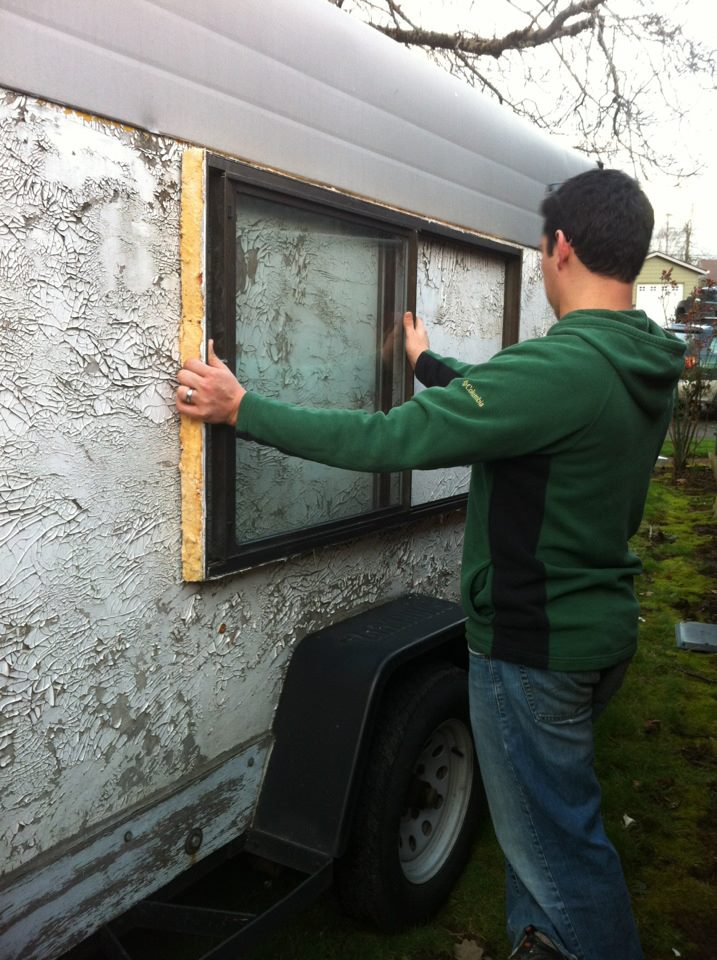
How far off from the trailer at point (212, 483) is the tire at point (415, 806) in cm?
1

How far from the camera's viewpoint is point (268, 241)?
2.17 m

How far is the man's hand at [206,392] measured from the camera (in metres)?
1.89

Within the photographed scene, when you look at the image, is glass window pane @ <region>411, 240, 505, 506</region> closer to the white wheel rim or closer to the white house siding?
the white wheel rim

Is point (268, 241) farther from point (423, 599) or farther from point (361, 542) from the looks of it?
point (423, 599)

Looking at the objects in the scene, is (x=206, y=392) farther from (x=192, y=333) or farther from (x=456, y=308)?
(x=456, y=308)

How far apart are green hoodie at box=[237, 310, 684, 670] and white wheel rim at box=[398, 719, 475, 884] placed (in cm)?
91

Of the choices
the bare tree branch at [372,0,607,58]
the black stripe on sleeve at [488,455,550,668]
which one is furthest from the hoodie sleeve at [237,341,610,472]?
the bare tree branch at [372,0,607,58]

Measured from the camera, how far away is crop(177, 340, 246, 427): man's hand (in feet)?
6.22

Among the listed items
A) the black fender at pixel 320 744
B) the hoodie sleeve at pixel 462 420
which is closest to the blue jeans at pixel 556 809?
the black fender at pixel 320 744

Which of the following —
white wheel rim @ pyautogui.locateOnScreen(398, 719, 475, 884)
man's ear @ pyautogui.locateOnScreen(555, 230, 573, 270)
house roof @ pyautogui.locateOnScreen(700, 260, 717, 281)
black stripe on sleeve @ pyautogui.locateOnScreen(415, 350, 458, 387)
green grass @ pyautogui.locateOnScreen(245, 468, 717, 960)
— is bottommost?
green grass @ pyautogui.locateOnScreen(245, 468, 717, 960)

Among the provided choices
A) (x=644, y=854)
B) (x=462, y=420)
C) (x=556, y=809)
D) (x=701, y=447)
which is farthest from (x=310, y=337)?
Answer: (x=701, y=447)

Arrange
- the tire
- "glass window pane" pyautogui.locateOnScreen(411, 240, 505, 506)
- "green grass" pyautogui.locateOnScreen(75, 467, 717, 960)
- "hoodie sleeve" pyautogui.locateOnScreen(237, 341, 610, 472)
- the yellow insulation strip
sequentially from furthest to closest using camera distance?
"glass window pane" pyautogui.locateOnScreen(411, 240, 505, 506), "green grass" pyautogui.locateOnScreen(75, 467, 717, 960), the tire, the yellow insulation strip, "hoodie sleeve" pyautogui.locateOnScreen(237, 341, 610, 472)

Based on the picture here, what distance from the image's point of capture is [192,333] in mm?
1911

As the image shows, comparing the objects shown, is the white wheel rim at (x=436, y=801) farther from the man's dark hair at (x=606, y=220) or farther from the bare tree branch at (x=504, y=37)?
the bare tree branch at (x=504, y=37)
